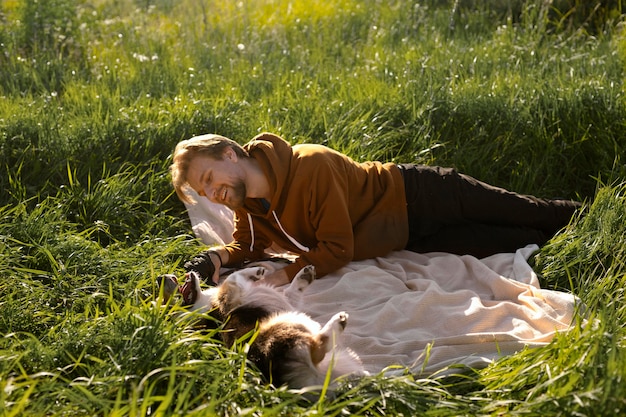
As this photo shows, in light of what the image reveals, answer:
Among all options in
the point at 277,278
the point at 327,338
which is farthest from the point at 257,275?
the point at 327,338

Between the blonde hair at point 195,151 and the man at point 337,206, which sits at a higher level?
the blonde hair at point 195,151

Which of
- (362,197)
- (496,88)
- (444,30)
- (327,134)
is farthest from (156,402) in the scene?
(444,30)

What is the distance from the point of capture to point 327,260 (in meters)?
4.38

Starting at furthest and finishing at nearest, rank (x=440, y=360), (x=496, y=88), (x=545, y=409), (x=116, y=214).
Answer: (x=496, y=88) → (x=116, y=214) → (x=440, y=360) → (x=545, y=409)

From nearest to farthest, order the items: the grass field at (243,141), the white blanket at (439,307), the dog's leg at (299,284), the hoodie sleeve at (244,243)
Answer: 1. the grass field at (243,141)
2. the white blanket at (439,307)
3. the dog's leg at (299,284)
4. the hoodie sleeve at (244,243)

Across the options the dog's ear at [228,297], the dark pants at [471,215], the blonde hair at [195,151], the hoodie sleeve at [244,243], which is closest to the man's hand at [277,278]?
the hoodie sleeve at [244,243]

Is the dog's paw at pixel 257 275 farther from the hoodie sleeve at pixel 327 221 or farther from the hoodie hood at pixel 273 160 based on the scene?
the hoodie hood at pixel 273 160

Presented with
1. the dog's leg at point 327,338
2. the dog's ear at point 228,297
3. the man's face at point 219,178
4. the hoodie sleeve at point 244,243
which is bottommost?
the hoodie sleeve at point 244,243

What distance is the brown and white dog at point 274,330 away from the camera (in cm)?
321

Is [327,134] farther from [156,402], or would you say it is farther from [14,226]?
[156,402]

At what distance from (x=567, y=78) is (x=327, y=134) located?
212 centimetres

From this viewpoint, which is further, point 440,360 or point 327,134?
point 327,134

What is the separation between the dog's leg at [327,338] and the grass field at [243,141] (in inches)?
6.3

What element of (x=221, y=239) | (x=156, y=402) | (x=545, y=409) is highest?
(x=545, y=409)
